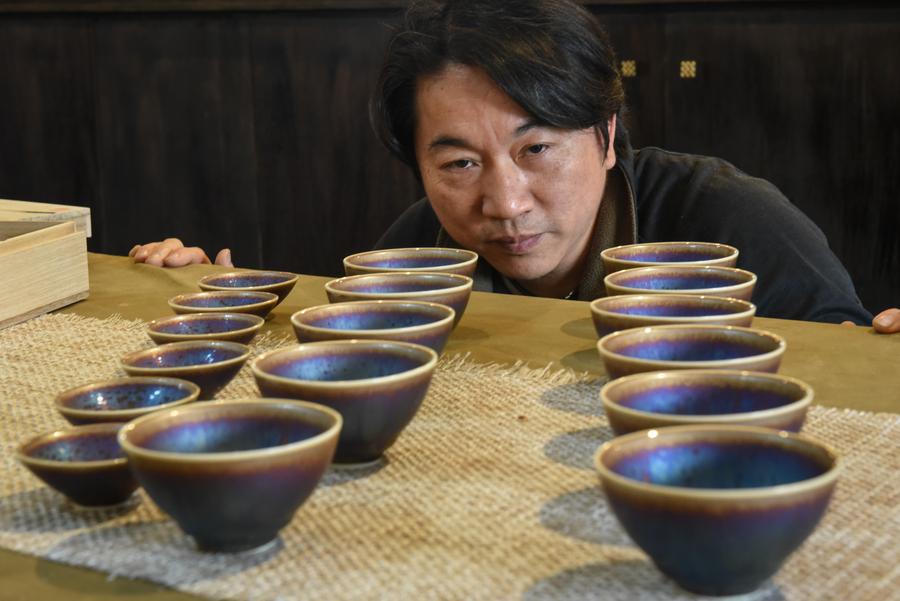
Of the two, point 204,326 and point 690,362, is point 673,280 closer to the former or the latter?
point 690,362

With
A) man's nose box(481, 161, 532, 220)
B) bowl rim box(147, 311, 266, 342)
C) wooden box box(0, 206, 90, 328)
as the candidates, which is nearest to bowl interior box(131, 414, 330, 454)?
bowl rim box(147, 311, 266, 342)

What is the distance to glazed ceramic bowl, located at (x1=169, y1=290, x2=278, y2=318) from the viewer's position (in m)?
1.33

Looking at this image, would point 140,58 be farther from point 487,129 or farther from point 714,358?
point 714,358

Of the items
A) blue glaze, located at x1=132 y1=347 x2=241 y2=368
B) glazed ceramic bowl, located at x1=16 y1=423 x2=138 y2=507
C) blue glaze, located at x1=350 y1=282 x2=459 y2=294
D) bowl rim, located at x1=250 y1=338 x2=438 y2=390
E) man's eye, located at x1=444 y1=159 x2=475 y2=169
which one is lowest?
glazed ceramic bowl, located at x1=16 y1=423 x2=138 y2=507

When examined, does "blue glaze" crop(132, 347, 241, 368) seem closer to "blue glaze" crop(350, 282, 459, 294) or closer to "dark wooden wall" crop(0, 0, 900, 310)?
"blue glaze" crop(350, 282, 459, 294)

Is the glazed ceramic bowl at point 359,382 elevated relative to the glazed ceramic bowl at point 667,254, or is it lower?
lower

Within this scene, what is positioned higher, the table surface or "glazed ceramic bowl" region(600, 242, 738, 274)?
"glazed ceramic bowl" region(600, 242, 738, 274)

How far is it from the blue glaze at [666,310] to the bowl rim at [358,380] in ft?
0.74

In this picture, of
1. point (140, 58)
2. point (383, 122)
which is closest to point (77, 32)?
point (140, 58)

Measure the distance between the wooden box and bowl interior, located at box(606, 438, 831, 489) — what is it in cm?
92

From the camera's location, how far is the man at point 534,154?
1.62 meters

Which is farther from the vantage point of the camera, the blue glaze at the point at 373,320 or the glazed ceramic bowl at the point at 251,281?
the glazed ceramic bowl at the point at 251,281

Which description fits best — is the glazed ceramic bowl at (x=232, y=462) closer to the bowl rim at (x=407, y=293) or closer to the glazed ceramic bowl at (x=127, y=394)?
the glazed ceramic bowl at (x=127, y=394)

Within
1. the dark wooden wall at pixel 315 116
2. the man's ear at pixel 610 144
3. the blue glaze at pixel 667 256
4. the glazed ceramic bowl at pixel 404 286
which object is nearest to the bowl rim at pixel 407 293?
the glazed ceramic bowl at pixel 404 286
